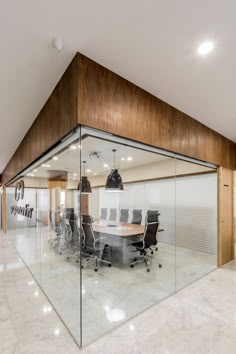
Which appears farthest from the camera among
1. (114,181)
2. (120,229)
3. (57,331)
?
(120,229)

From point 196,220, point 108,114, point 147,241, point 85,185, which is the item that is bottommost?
point 147,241

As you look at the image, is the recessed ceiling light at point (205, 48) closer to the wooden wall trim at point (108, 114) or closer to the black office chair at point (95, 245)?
the wooden wall trim at point (108, 114)

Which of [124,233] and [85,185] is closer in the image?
[85,185]

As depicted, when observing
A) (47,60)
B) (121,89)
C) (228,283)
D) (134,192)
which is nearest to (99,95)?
(121,89)

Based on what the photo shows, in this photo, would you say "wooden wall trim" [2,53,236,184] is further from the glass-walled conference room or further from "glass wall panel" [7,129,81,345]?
"glass wall panel" [7,129,81,345]

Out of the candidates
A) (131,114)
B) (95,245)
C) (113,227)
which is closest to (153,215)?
(113,227)

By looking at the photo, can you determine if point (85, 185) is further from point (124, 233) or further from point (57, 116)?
point (124, 233)

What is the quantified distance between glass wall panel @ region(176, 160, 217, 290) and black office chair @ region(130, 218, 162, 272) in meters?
0.47

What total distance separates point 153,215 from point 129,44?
9.91ft

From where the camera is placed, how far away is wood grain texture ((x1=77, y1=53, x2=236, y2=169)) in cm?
197

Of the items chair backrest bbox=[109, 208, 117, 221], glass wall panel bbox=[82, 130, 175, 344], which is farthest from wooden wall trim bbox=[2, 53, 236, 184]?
chair backrest bbox=[109, 208, 117, 221]

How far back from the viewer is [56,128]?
2.42m

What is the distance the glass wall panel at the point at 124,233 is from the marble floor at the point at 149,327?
0.19 m

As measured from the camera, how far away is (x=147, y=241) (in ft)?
13.5
